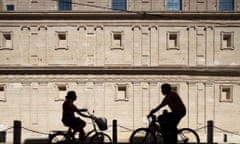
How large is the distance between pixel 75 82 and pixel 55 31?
15.5 ft

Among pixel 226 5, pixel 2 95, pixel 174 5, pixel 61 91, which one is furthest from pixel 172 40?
pixel 2 95

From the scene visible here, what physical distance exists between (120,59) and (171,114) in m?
20.8

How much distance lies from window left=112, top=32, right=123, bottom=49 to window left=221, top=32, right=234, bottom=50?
8463 mm

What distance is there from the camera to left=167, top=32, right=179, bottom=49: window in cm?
3403

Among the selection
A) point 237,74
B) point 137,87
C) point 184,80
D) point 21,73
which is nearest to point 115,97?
point 137,87

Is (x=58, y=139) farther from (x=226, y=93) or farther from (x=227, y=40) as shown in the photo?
(x=227, y=40)

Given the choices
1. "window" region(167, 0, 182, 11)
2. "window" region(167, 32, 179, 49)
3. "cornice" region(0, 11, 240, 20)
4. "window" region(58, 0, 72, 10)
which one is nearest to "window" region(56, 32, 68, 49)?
"cornice" region(0, 11, 240, 20)

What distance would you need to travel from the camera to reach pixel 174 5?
34844 millimetres

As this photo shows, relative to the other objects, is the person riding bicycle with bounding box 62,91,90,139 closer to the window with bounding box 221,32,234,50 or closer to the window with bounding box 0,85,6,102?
the window with bounding box 0,85,6,102

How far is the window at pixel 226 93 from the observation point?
33312mm

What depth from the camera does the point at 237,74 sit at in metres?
33.2

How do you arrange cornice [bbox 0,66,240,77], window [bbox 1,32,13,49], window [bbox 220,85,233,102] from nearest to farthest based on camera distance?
cornice [bbox 0,66,240,77] < window [bbox 220,85,233,102] < window [bbox 1,32,13,49]

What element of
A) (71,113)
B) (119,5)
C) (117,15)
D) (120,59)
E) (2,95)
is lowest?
(2,95)

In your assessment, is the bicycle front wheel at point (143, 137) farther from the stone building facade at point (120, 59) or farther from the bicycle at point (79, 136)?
the stone building facade at point (120, 59)
